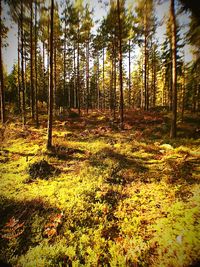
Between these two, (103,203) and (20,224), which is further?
(103,203)

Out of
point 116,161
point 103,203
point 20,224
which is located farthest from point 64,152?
point 20,224

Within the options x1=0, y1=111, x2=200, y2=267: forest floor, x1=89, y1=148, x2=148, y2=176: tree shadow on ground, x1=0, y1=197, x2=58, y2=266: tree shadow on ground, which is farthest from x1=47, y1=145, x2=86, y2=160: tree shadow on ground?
x1=0, y1=197, x2=58, y2=266: tree shadow on ground

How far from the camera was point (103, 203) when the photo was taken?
25.3 ft

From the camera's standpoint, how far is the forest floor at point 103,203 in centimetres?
551

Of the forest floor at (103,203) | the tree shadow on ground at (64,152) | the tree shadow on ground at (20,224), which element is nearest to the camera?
the forest floor at (103,203)

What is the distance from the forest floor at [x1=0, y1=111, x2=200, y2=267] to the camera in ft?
18.1

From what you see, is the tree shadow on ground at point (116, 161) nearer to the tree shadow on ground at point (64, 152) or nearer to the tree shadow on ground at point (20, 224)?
the tree shadow on ground at point (64, 152)

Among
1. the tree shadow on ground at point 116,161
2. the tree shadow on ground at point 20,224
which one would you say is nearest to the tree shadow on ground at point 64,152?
the tree shadow on ground at point 116,161

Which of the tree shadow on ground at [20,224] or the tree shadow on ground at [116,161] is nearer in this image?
the tree shadow on ground at [20,224]

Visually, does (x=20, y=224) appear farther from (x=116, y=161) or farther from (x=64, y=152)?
(x=64, y=152)

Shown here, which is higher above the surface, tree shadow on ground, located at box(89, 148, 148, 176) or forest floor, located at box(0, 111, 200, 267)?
tree shadow on ground, located at box(89, 148, 148, 176)

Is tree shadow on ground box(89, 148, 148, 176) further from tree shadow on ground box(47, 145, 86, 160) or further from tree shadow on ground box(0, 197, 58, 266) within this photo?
tree shadow on ground box(0, 197, 58, 266)

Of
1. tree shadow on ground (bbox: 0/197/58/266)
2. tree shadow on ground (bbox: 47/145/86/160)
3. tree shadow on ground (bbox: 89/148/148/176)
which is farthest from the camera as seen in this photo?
tree shadow on ground (bbox: 47/145/86/160)

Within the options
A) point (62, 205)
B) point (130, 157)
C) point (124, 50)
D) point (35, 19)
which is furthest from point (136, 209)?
point (124, 50)
